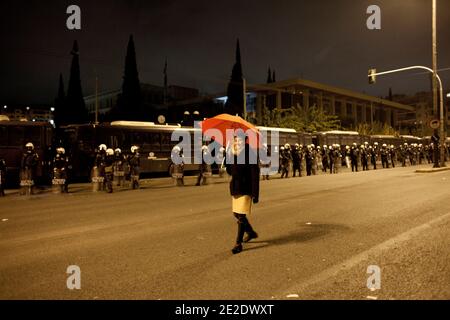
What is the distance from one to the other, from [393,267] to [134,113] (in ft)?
174

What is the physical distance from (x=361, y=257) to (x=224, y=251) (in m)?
2.05

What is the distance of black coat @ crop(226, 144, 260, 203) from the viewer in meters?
6.91

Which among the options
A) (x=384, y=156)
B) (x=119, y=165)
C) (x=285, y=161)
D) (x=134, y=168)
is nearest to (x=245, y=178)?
(x=134, y=168)

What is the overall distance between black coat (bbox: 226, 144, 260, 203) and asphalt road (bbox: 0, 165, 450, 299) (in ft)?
3.04

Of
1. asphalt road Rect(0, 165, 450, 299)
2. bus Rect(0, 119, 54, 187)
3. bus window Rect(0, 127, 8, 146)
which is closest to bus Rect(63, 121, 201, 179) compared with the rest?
bus Rect(0, 119, 54, 187)

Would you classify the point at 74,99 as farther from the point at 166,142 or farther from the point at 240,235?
the point at 240,235

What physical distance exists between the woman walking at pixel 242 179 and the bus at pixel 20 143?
14.9m

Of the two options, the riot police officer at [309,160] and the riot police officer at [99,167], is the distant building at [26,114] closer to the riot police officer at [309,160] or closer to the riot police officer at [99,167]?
the riot police officer at [99,167]

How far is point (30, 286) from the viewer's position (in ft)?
17.1

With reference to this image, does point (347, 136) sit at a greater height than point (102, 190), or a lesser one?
greater

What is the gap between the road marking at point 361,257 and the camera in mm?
5164

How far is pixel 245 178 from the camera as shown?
6934 mm
